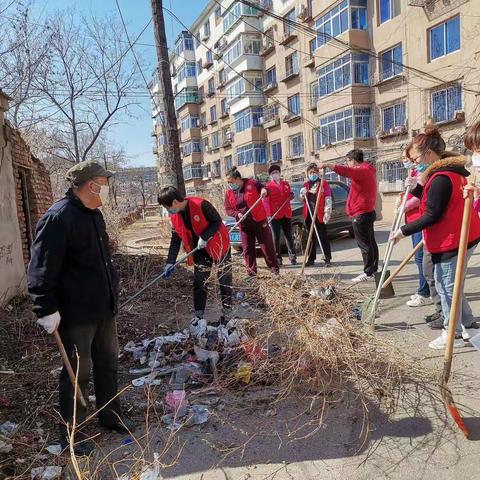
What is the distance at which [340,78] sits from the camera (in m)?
23.7

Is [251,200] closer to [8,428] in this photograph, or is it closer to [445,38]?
[8,428]

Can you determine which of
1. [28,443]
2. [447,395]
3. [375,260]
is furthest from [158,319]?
[447,395]

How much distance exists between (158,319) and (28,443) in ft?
9.06

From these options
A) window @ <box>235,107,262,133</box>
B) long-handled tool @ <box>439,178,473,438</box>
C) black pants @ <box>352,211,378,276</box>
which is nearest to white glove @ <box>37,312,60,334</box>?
long-handled tool @ <box>439,178,473,438</box>

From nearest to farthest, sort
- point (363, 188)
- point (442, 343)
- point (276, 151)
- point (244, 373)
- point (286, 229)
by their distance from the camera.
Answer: point (244, 373)
point (442, 343)
point (363, 188)
point (286, 229)
point (276, 151)

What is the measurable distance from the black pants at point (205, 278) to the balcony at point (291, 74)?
85.8 ft

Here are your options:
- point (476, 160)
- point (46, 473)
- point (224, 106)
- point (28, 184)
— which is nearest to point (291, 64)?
point (224, 106)

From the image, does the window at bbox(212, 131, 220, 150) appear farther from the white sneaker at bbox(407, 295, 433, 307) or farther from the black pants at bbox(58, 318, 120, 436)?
the black pants at bbox(58, 318, 120, 436)

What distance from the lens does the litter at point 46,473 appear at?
8.04ft

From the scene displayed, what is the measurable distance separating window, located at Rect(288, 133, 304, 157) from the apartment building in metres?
0.07

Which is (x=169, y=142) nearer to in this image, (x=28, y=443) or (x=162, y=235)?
(x=162, y=235)

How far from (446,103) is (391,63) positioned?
3885 mm

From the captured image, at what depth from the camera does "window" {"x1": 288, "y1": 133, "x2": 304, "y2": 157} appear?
29.2 m

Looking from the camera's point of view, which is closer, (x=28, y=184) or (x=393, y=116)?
(x=28, y=184)
